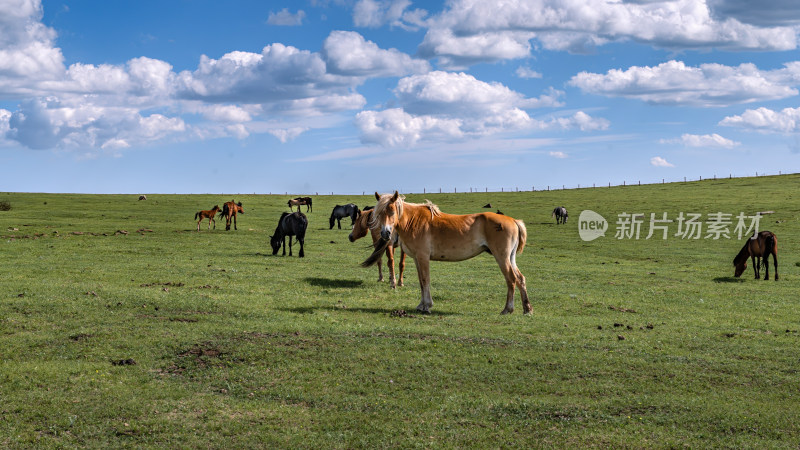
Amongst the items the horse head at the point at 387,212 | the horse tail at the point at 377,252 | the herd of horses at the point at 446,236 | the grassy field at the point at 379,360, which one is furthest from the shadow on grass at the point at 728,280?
the horse head at the point at 387,212

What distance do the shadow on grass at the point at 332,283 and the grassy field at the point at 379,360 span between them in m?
0.16

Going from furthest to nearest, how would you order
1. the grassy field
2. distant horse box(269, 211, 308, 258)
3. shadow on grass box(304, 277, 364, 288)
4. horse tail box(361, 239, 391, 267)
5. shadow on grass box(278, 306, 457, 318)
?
distant horse box(269, 211, 308, 258) → shadow on grass box(304, 277, 364, 288) → horse tail box(361, 239, 391, 267) → shadow on grass box(278, 306, 457, 318) → the grassy field

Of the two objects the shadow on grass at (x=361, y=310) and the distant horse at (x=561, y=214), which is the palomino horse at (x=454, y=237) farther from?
the distant horse at (x=561, y=214)

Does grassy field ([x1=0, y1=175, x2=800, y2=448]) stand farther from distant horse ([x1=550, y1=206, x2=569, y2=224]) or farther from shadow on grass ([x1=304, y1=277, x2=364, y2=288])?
distant horse ([x1=550, y1=206, x2=569, y2=224])

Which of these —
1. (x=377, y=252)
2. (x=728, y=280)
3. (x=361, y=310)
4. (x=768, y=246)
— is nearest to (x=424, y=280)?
(x=377, y=252)

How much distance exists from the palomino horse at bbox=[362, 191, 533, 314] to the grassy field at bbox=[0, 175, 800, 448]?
1.17m

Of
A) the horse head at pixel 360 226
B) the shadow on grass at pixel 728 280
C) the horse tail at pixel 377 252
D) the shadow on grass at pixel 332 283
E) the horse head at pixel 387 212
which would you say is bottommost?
the shadow on grass at pixel 728 280

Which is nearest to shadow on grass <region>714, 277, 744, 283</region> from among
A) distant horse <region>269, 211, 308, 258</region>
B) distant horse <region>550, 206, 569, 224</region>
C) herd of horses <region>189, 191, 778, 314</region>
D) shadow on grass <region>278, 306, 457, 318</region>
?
herd of horses <region>189, 191, 778, 314</region>

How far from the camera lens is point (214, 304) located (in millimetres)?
15852

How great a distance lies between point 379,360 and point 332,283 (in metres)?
9.55

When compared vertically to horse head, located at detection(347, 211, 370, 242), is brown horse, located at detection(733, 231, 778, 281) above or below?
below

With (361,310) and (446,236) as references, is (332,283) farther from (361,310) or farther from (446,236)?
(446,236)

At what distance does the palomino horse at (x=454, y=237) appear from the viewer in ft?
49.1

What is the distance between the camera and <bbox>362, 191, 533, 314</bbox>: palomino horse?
15.0 meters
